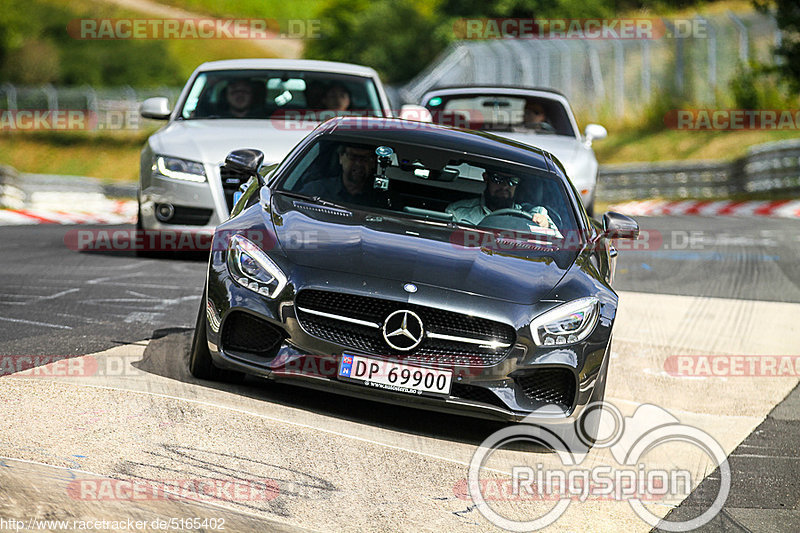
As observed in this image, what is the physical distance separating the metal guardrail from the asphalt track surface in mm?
14115

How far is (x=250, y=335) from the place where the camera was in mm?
5629

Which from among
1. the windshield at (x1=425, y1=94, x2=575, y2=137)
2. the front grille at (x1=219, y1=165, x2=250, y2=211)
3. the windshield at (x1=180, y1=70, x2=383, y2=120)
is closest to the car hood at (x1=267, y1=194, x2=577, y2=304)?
the front grille at (x1=219, y1=165, x2=250, y2=211)

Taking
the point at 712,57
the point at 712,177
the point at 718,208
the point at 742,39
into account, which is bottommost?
the point at 712,177

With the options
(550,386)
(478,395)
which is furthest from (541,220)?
(478,395)

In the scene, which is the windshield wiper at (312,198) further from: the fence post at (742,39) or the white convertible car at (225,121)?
the fence post at (742,39)

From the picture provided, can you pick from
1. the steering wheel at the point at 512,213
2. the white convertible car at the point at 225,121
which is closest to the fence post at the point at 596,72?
the white convertible car at the point at 225,121

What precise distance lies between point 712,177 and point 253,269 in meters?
21.1

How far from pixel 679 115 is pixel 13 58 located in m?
57.6

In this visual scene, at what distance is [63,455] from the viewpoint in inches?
179

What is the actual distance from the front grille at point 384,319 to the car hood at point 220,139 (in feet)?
15.0

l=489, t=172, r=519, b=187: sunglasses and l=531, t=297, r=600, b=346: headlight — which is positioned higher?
Result: l=489, t=172, r=519, b=187: sunglasses

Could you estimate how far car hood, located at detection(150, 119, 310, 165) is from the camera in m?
9.97

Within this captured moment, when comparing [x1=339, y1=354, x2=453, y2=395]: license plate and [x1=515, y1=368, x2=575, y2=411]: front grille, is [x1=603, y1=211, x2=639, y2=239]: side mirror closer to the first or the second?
[x1=515, y1=368, x2=575, y2=411]: front grille

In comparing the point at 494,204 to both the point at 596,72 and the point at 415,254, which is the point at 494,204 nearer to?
the point at 415,254
